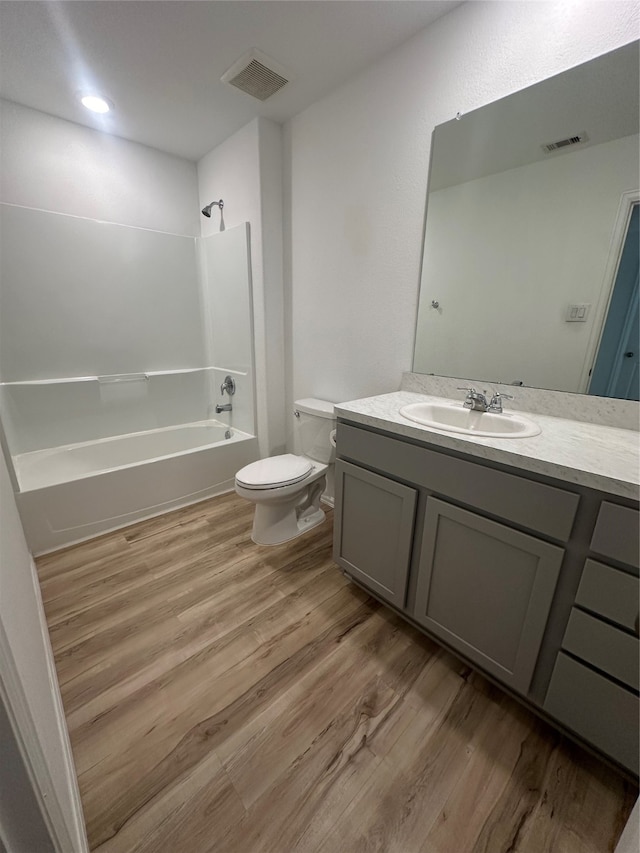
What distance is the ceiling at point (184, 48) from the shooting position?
1373mm

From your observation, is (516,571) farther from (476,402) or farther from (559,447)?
(476,402)

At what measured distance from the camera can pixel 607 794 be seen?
95cm

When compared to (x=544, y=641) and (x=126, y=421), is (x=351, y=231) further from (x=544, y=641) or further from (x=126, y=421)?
(x=126, y=421)

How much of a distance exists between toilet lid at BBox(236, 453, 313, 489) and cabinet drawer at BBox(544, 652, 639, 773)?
4.24 ft

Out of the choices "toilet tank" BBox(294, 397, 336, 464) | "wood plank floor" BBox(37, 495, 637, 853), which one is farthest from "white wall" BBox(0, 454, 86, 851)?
"toilet tank" BBox(294, 397, 336, 464)

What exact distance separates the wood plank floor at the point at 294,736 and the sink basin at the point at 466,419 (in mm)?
→ 905

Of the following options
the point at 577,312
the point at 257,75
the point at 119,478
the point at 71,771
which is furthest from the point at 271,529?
the point at 257,75

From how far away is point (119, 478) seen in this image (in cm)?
211

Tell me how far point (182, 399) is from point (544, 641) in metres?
2.88

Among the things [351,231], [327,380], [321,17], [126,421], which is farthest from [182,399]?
[321,17]

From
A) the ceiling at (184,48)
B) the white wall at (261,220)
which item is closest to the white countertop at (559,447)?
the white wall at (261,220)

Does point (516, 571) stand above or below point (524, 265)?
below

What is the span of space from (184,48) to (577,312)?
2.08m

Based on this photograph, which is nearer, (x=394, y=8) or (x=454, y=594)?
(x=454, y=594)
